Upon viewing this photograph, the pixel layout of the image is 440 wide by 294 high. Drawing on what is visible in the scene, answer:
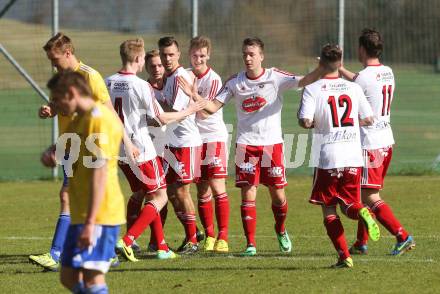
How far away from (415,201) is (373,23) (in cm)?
551

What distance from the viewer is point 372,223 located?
30.6ft

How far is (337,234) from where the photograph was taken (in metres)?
9.51

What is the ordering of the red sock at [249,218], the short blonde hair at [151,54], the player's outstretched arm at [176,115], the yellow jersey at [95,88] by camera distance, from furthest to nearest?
the short blonde hair at [151,54]
the red sock at [249,218]
the player's outstretched arm at [176,115]
the yellow jersey at [95,88]

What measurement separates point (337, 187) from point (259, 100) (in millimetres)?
1722

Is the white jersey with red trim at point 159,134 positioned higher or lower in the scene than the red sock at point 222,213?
higher

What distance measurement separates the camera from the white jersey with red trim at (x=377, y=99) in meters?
10.8

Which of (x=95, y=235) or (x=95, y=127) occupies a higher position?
(x=95, y=127)

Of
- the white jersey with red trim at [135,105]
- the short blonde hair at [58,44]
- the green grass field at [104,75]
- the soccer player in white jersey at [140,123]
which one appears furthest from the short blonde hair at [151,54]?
the green grass field at [104,75]

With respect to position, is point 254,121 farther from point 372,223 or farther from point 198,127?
point 372,223

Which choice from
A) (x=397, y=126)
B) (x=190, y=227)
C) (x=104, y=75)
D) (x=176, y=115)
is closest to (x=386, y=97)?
(x=176, y=115)

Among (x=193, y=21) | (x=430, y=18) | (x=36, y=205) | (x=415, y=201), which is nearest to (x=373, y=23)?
(x=430, y=18)

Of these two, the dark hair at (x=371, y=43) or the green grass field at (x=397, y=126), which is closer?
the dark hair at (x=371, y=43)

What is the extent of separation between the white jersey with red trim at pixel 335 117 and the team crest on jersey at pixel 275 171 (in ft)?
4.34

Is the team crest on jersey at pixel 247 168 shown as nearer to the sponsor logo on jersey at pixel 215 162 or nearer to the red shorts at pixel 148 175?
the sponsor logo on jersey at pixel 215 162
